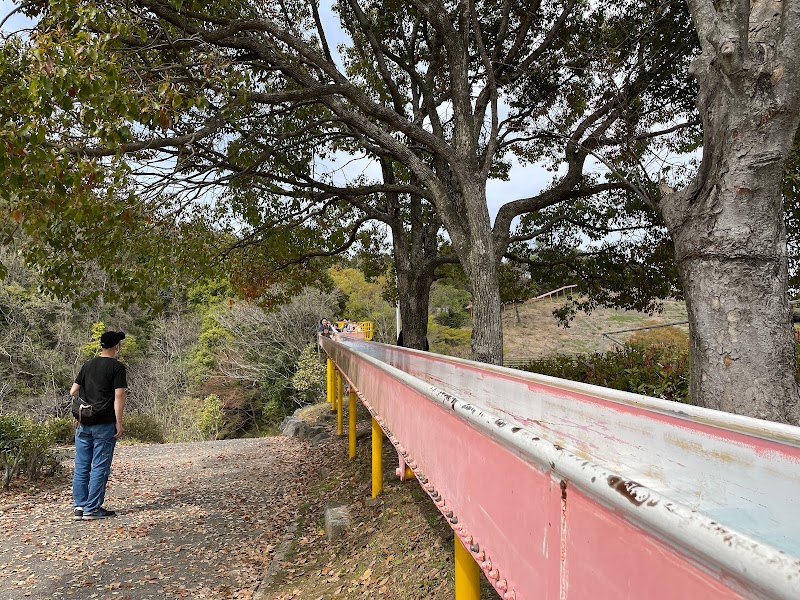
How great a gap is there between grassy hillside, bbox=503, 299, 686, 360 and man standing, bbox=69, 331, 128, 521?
69.7 ft

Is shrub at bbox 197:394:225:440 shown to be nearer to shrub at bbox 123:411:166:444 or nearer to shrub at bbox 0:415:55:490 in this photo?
shrub at bbox 123:411:166:444

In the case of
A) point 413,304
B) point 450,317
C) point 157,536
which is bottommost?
point 157,536

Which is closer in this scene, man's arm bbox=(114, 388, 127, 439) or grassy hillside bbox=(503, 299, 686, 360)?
man's arm bbox=(114, 388, 127, 439)

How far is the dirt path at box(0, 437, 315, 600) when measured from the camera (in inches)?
180

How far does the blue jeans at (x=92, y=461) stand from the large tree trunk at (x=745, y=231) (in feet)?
19.1

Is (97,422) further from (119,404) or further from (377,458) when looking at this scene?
(377,458)

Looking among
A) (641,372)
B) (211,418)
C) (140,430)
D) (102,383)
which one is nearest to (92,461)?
(102,383)

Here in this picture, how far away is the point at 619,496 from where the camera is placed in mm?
740

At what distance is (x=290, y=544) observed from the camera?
541 centimetres

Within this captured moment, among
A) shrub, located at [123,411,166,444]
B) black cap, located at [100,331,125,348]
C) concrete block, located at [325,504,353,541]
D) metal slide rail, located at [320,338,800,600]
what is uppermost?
black cap, located at [100,331,125,348]

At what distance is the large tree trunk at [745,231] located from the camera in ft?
11.9

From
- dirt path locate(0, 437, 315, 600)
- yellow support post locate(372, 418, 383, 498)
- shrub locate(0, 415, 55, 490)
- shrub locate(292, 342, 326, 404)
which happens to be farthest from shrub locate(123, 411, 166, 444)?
yellow support post locate(372, 418, 383, 498)

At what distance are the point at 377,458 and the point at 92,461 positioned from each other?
3.39 m

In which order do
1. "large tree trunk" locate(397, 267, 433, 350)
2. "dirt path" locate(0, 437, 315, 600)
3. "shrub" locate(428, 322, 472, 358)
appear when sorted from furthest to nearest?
"shrub" locate(428, 322, 472, 358) → "large tree trunk" locate(397, 267, 433, 350) → "dirt path" locate(0, 437, 315, 600)
